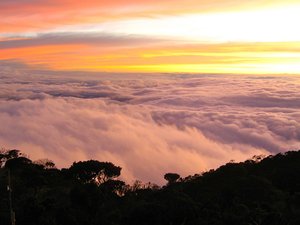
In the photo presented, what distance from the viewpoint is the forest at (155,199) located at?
27.0 metres

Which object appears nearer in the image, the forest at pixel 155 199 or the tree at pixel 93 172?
the forest at pixel 155 199

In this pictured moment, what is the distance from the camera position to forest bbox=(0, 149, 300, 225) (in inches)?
1062

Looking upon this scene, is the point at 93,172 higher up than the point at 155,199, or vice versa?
the point at 155,199

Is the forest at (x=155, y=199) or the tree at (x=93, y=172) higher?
the forest at (x=155, y=199)

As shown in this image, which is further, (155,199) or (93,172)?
(93,172)

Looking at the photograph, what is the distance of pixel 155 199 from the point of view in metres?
34.0

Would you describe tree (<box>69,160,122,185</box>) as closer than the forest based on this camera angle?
No

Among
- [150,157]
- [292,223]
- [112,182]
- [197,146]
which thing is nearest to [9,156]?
[112,182]

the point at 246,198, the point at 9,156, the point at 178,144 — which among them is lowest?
the point at 178,144

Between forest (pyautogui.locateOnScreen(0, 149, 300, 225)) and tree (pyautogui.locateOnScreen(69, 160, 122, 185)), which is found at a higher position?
forest (pyautogui.locateOnScreen(0, 149, 300, 225))

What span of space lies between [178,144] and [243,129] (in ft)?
108

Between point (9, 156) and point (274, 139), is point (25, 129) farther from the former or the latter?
point (9, 156)

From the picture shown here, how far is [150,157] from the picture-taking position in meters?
152

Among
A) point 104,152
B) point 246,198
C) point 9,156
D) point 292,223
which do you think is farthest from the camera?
point 104,152
